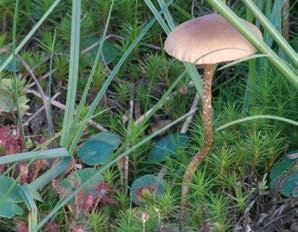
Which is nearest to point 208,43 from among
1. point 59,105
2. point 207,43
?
point 207,43

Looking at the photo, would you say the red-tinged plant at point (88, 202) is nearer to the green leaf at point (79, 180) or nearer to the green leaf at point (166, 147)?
the green leaf at point (79, 180)

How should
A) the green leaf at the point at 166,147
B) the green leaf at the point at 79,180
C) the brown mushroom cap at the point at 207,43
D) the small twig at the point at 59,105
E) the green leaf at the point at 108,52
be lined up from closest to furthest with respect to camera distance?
the brown mushroom cap at the point at 207,43 → the green leaf at the point at 79,180 → the green leaf at the point at 166,147 → the small twig at the point at 59,105 → the green leaf at the point at 108,52

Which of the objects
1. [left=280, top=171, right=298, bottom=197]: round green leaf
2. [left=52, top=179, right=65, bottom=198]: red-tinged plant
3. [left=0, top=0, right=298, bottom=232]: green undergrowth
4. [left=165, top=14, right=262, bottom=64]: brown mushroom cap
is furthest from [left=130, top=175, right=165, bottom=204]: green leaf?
[left=165, top=14, right=262, bottom=64]: brown mushroom cap

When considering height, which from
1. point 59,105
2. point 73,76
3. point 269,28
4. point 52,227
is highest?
point 269,28

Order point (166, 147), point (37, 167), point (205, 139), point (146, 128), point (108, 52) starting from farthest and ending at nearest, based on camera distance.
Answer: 1. point (108, 52)
2. point (146, 128)
3. point (166, 147)
4. point (37, 167)
5. point (205, 139)

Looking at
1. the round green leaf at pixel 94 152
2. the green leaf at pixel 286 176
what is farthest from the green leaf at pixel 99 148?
the green leaf at pixel 286 176

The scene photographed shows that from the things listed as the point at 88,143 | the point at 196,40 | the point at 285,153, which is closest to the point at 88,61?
the point at 88,143

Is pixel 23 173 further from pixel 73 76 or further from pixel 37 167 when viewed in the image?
pixel 73 76
